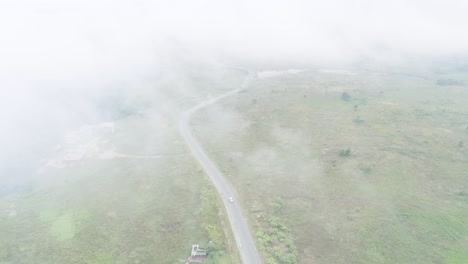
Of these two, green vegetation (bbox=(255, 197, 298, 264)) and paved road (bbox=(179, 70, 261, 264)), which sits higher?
paved road (bbox=(179, 70, 261, 264))

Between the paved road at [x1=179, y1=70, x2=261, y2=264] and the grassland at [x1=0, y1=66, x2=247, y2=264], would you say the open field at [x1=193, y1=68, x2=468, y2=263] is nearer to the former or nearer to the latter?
Result: the paved road at [x1=179, y1=70, x2=261, y2=264]

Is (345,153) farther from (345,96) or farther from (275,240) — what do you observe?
(345,96)

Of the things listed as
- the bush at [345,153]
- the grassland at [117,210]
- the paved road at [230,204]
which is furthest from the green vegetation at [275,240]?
the bush at [345,153]

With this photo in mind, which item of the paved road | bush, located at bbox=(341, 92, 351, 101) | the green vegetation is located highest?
bush, located at bbox=(341, 92, 351, 101)

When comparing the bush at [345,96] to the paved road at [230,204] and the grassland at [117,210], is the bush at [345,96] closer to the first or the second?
the paved road at [230,204]

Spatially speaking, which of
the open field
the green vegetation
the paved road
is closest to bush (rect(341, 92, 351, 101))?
the open field

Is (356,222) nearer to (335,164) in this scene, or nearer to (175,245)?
(335,164)

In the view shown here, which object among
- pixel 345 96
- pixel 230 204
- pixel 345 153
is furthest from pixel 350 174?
pixel 345 96
